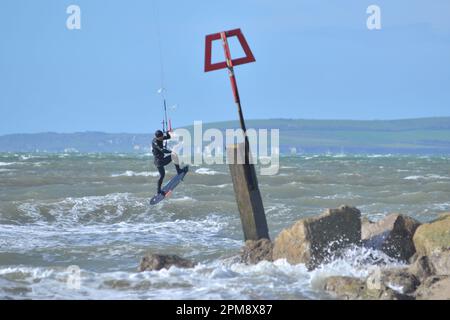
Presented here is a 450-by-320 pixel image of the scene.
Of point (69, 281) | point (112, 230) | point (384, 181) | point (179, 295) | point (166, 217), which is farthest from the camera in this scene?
point (384, 181)

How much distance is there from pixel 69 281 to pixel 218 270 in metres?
2.20

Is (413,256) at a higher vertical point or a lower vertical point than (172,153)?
lower

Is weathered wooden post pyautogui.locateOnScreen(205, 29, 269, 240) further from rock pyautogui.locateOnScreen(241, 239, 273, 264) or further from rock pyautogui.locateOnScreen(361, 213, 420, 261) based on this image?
rock pyautogui.locateOnScreen(361, 213, 420, 261)

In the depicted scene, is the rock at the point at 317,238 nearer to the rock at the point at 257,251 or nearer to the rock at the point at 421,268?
the rock at the point at 257,251

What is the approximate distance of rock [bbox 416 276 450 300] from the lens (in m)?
10.2

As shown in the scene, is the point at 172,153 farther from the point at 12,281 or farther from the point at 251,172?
the point at 12,281

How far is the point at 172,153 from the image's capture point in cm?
1708

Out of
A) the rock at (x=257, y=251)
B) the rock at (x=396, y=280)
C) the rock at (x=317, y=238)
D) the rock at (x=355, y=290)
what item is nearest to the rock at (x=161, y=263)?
the rock at (x=257, y=251)

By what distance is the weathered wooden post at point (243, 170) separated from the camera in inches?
549

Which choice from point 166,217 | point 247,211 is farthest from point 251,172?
point 166,217

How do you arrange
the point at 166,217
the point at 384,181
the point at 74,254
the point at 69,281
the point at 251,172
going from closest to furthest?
the point at 69,281 → the point at 251,172 → the point at 74,254 → the point at 166,217 → the point at 384,181

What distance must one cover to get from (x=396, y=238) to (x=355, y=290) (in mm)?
2814

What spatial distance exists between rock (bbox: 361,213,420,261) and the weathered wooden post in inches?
75.5
